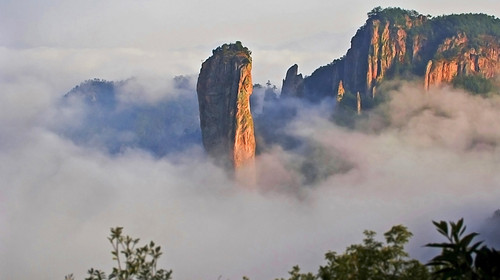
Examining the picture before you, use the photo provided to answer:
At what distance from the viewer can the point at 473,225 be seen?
166875mm

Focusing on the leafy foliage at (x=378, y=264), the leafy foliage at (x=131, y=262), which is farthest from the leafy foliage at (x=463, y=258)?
the leafy foliage at (x=131, y=262)

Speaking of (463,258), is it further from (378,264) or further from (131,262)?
(131,262)

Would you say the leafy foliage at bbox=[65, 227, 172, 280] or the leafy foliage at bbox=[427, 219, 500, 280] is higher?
the leafy foliage at bbox=[65, 227, 172, 280]

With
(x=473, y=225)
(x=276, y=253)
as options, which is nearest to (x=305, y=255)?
(x=276, y=253)

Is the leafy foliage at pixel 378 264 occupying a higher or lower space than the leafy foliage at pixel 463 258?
higher

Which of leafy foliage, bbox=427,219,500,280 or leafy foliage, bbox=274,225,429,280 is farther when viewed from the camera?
leafy foliage, bbox=274,225,429,280

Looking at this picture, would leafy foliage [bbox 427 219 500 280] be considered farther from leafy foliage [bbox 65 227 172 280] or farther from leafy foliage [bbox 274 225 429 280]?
leafy foliage [bbox 65 227 172 280]

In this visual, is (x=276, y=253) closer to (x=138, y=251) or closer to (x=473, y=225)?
(x=473, y=225)

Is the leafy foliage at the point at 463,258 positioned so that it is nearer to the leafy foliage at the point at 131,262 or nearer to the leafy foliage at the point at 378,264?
the leafy foliage at the point at 378,264

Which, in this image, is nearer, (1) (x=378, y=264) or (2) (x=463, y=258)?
(2) (x=463, y=258)

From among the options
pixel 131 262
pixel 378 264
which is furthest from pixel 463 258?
pixel 131 262

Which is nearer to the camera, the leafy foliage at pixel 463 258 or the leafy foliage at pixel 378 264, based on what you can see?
the leafy foliage at pixel 463 258

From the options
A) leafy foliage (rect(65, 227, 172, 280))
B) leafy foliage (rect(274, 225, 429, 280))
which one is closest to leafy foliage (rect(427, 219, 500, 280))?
leafy foliage (rect(274, 225, 429, 280))

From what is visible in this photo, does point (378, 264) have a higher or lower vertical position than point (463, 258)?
higher
